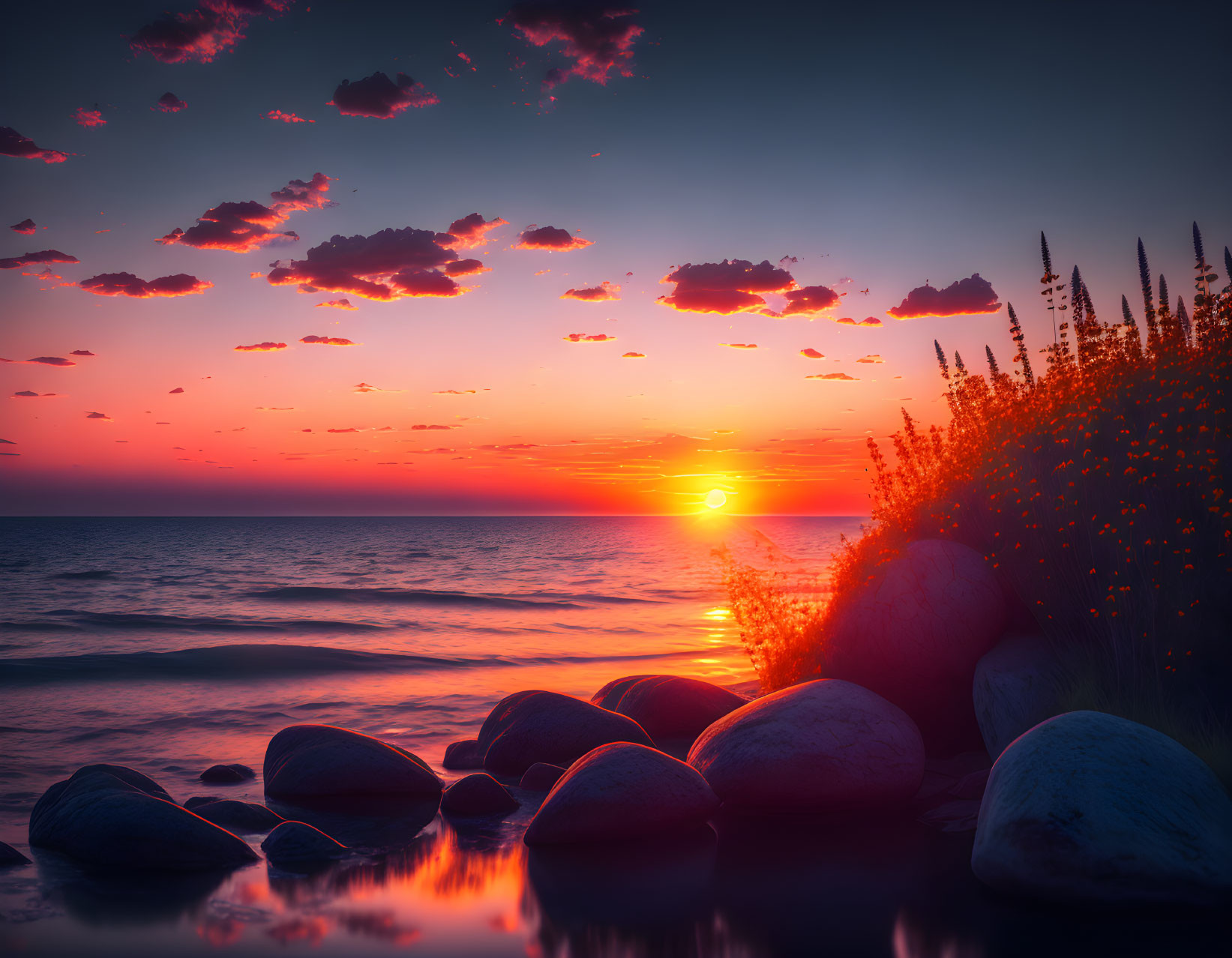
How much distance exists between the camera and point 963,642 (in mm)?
6910

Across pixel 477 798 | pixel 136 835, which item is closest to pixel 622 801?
pixel 477 798

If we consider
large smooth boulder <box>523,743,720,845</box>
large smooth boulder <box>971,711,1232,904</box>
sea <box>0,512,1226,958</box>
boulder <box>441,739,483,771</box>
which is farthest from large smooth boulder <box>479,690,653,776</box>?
large smooth boulder <box>971,711,1232,904</box>

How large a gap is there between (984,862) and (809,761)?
5.82 ft

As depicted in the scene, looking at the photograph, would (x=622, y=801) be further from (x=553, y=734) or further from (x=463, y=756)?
(x=463, y=756)

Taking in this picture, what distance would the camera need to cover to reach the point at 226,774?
308 inches

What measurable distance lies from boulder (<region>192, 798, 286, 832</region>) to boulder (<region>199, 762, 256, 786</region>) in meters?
1.66

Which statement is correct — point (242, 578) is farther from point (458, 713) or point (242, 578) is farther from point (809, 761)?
point (809, 761)

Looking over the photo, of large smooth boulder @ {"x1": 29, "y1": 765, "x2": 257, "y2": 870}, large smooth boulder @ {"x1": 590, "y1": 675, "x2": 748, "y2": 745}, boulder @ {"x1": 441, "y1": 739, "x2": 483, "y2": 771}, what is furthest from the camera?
large smooth boulder @ {"x1": 590, "y1": 675, "x2": 748, "y2": 745}

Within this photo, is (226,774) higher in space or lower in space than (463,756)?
higher

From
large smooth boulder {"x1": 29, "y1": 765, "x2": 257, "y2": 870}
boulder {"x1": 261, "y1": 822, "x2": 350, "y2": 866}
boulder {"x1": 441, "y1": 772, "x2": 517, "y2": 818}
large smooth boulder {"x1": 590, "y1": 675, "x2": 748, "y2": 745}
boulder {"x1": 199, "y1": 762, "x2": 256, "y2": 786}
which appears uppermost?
large smooth boulder {"x1": 29, "y1": 765, "x2": 257, "y2": 870}

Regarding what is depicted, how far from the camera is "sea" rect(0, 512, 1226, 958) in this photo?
4105 millimetres

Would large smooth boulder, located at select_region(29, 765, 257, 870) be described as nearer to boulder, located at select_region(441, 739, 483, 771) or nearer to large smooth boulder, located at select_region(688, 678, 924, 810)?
boulder, located at select_region(441, 739, 483, 771)

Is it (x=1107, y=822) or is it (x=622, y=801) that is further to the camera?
(x=622, y=801)

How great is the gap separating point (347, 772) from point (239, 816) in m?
1.11
